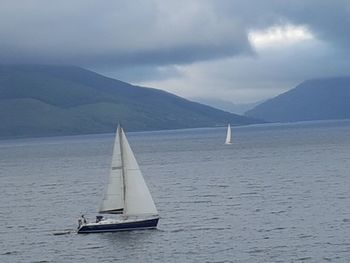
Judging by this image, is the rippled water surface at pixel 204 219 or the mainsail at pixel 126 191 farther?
the mainsail at pixel 126 191

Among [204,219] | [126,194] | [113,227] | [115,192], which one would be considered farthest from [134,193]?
A: [204,219]

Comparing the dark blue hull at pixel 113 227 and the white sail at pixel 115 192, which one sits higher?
the white sail at pixel 115 192

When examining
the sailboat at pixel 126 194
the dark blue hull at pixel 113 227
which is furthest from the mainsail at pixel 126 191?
the dark blue hull at pixel 113 227

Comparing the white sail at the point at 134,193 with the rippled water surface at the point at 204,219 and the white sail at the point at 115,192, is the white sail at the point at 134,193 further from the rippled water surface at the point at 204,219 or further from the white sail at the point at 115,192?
the rippled water surface at the point at 204,219

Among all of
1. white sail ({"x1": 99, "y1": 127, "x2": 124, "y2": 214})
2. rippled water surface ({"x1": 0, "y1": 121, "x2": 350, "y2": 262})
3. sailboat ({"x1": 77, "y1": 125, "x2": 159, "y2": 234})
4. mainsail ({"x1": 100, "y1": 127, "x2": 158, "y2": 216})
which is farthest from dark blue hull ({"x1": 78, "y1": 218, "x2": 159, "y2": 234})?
white sail ({"x1": 99, "y1": 127, "x2": 124, "y2": 214})

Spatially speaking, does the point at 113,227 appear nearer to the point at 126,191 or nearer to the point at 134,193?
the point at 126,191

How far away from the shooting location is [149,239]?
79.0 metres

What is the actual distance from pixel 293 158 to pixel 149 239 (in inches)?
4734

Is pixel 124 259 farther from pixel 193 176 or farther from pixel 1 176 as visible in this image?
pixel 1 176

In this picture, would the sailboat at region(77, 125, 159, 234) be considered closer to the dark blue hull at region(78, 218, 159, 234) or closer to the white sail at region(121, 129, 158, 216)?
the white sail at region(121, 129, 158, 216)

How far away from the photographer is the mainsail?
276 feet

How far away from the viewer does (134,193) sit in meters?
84.1

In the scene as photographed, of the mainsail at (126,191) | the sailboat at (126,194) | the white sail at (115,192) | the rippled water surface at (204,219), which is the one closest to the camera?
the rippled water surface at (204,219)

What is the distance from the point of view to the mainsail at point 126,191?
84.1 meters
